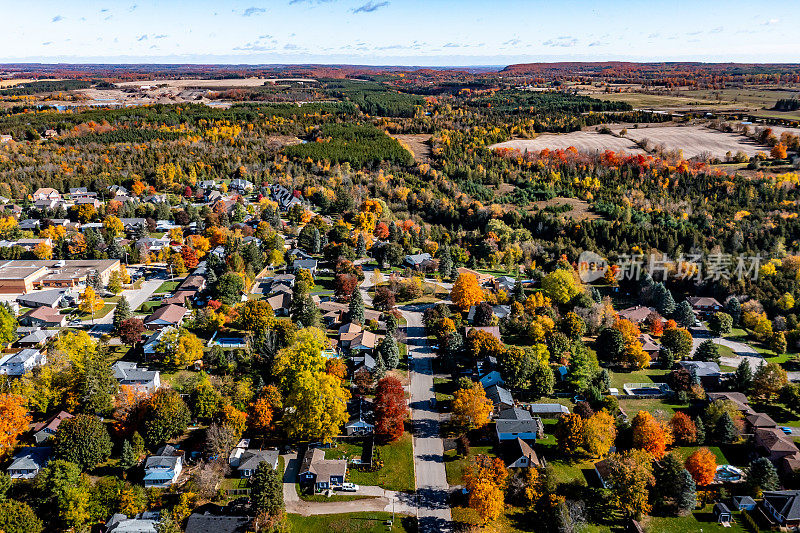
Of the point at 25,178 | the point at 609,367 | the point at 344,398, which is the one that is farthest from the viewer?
the point at 25,178

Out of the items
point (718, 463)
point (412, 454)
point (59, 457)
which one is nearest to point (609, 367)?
point (718, 463)

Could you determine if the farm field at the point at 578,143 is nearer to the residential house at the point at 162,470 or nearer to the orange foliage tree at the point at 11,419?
the residential house at the point at 162,470

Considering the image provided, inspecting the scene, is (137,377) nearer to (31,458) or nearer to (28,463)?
(31,458)

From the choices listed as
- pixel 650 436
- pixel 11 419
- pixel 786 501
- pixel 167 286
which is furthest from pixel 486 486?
pixel 167 286

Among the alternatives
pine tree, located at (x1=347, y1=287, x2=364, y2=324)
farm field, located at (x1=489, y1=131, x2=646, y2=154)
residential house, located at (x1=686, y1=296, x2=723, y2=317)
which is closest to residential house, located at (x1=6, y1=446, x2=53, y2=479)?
pine tree, located at (x1=347, y1=287, x2=364, y2=324)

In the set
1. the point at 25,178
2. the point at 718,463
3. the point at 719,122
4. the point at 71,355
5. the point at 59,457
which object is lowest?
the point at 718,463

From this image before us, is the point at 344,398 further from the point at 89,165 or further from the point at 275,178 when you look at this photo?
the point at 89,165
